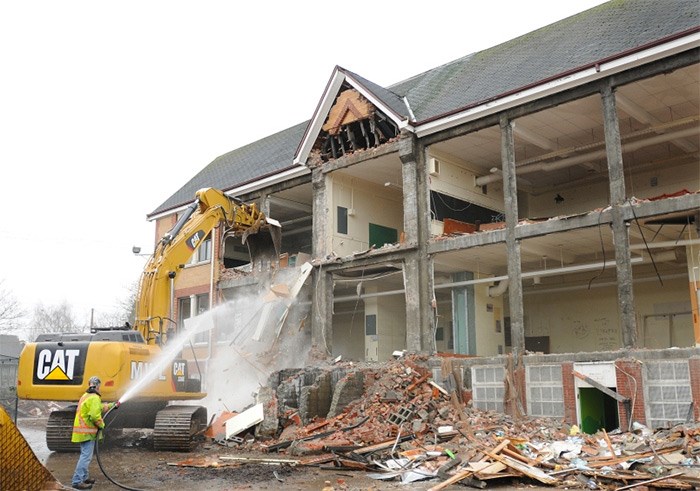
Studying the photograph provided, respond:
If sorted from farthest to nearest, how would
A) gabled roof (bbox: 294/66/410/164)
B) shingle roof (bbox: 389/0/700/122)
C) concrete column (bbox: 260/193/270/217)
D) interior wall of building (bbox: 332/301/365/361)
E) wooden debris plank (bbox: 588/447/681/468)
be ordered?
interior wall of building (bbox: 332/301/365/361) → concrete column (bbox: 260/193/270/217) → gabled roof (bbox: 294/66/410/164) → shingle roof (bbox: 389/0/700/122) → wooden debris plank (bbox: 588/447/681/468)

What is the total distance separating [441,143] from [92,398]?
14630mm

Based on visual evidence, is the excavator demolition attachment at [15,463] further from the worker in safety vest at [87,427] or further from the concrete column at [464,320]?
the concrete column at [464,320]

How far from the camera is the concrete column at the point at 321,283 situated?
24.1 m

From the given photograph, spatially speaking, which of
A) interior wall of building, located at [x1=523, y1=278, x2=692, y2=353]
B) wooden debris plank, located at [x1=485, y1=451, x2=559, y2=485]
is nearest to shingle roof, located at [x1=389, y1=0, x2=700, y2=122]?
interior wall of building, located at [x1=523, y1=278, x2=692, y2=353]

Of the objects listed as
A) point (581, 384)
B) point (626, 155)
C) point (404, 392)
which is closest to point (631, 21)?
point (626, 155)

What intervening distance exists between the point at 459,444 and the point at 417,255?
8.36 meters

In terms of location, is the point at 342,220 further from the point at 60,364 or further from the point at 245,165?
the point at 60,364

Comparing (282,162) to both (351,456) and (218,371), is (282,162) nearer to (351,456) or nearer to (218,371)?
(218,371)

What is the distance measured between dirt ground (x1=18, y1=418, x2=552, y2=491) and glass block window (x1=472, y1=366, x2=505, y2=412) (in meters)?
6.08

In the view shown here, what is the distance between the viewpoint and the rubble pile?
37.1ft

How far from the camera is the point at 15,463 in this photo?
905 cm

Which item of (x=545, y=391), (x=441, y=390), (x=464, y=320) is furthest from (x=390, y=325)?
(x=545, y=391)

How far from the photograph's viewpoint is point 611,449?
1270 centimetres

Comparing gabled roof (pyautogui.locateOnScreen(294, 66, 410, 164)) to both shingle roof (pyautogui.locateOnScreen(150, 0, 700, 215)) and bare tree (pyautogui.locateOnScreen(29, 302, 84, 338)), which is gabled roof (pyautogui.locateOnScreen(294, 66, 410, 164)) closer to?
shingle roof (pyautogui.locateOnScreen(150, 0, 700, 215))
